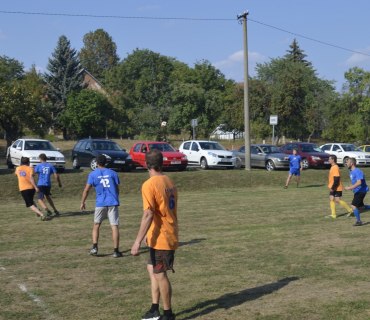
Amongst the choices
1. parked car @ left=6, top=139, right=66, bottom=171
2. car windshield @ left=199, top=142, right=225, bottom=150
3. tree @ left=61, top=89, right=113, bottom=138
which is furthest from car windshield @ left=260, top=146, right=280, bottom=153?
tree @ left=61, top=89, right=113, bottom=138

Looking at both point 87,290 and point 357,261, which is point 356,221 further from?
point 87,290

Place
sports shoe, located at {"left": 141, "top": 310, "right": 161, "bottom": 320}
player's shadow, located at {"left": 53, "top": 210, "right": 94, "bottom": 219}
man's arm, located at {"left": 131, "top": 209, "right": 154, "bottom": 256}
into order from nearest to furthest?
man's arm, located at {"left": 131, "top": 209, "right": 154, "bottom": 256}, sports shoe, located at {"left": 141, "top": 310, "right": 161, "bottom": 320}, player's shadow, located at {"left": 53, "top": 210, "right": 94, "bottom": 219}

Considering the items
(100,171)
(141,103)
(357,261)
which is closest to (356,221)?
(357,261)

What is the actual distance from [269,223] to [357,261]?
4.76m

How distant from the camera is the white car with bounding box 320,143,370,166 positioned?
1305 inches

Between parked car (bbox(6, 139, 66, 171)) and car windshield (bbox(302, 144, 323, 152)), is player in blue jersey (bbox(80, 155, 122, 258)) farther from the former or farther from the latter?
car windshield (bbox(302, 144, 323, 152))

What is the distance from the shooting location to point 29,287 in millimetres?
7711

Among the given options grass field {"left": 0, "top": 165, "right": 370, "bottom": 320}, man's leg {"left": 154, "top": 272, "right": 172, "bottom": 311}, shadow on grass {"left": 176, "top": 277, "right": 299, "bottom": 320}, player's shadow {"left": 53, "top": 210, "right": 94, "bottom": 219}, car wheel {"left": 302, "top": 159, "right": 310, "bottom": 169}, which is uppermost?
car wheel {"left": 302, "top": 159, "right": 310, "bottom": 169}

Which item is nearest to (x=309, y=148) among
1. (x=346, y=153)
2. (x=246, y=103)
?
(x=346, y=153)

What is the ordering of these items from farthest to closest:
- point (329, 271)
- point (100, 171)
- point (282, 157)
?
point (282, 157)
point (100, 171)
point (329, 271)

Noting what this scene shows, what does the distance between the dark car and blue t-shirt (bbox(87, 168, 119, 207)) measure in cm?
1471

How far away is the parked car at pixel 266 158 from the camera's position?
29.8m

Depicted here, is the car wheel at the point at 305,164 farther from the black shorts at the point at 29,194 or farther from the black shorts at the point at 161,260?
the black shorts at the point at 161,260

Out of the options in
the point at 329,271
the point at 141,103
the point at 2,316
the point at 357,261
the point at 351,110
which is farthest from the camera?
the point at 141,103
